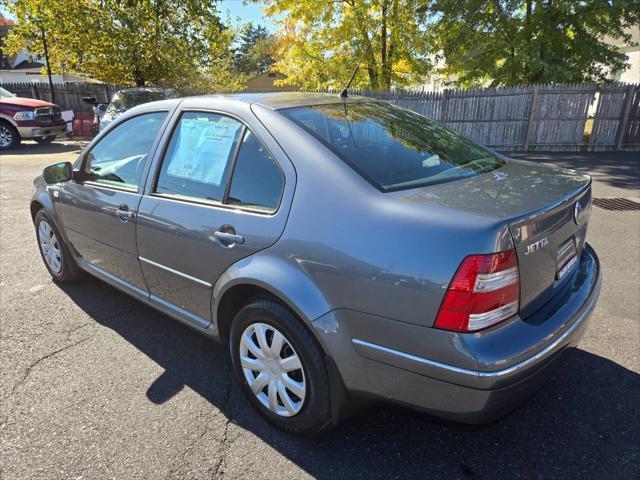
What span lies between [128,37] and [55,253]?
13752mm

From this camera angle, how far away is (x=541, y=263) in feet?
A: 6.10

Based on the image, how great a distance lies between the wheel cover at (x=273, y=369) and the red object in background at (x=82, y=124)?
17138 mm

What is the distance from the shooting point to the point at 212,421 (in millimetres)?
2383

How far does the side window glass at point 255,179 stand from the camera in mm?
2133

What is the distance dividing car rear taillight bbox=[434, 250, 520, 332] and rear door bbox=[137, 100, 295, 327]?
0.81 m

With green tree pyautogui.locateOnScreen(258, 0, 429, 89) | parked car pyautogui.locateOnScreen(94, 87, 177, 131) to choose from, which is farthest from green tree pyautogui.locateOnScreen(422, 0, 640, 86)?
parked car pyautogui.locateOnScreen(94, 87, 177, 131)

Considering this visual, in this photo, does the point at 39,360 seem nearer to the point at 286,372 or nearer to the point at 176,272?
the point at 176,272

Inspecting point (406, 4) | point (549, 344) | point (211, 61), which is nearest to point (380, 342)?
point (549, 344)

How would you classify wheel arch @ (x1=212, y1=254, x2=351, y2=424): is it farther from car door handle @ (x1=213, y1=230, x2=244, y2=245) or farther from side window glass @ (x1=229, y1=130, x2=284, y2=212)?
side window glass @ (x1=229, y1=130, x2=284, y2=212)

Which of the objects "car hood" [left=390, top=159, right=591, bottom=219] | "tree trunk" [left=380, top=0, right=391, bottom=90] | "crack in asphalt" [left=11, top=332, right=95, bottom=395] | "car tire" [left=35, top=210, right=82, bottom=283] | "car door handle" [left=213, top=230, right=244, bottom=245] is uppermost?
"tree trunk" [left=380, top=0, right=391, bottom=90]

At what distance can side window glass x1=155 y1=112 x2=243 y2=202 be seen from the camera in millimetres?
2391

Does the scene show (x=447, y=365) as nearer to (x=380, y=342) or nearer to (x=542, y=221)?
Answer: (x=380, y=342)

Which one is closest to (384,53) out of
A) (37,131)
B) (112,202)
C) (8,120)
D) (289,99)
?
(37,131)

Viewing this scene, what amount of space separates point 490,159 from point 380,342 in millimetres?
1453
